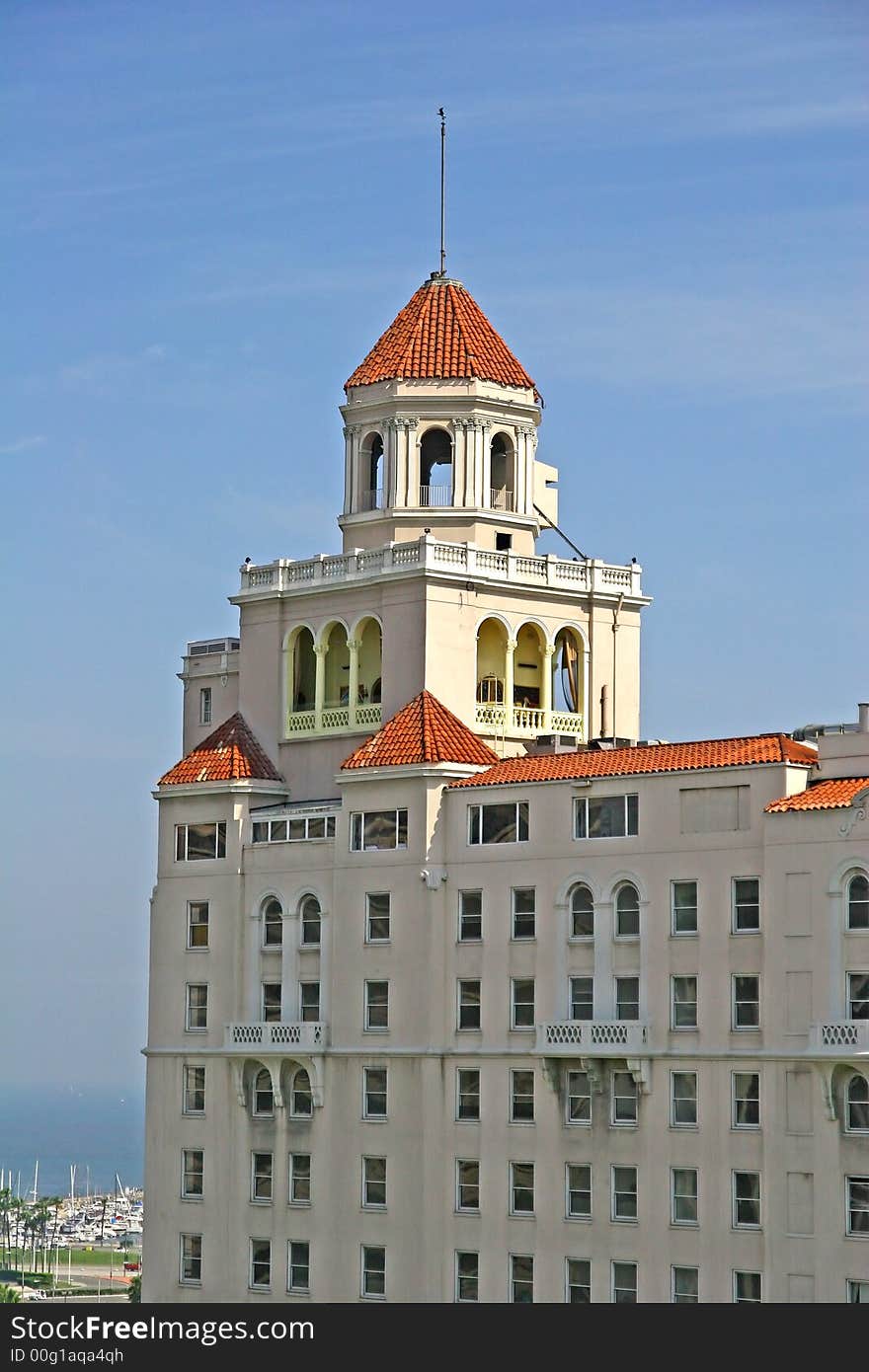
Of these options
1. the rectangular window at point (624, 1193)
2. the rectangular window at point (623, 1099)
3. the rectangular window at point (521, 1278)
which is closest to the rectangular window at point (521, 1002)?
the rectangular window at point (623, 1099)

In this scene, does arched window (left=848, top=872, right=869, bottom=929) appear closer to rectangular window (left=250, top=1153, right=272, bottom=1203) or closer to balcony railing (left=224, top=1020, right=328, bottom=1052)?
balcony railing (left=224, top=1020, right=328, bottom=1052)

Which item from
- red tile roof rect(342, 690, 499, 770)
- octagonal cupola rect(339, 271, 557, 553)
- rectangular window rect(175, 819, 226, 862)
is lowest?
rectangular window rect(175, 819, 226, 862)

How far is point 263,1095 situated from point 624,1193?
1722 cm

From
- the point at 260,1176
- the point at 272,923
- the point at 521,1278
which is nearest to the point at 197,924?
the point at 272,923

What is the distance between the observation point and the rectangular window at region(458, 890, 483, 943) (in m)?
105

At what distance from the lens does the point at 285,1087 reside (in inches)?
4313

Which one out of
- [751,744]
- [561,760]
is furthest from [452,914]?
[751,744]

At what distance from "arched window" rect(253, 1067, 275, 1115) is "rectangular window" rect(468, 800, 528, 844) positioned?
12833mm

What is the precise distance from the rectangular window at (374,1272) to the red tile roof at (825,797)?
22.7 meters

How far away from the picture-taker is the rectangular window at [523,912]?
340 feet

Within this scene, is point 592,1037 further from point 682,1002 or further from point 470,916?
point 470,916

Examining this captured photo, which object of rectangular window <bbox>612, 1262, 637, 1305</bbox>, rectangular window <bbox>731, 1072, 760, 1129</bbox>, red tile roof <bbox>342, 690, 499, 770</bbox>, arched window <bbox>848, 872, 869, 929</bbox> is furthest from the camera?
red tile roof <bbox>342, 690, 499, 770</bbox>

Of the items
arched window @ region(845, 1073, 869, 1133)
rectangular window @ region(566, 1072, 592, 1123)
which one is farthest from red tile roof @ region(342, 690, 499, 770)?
arched window @ region(845, 1073, 869, 1133)
